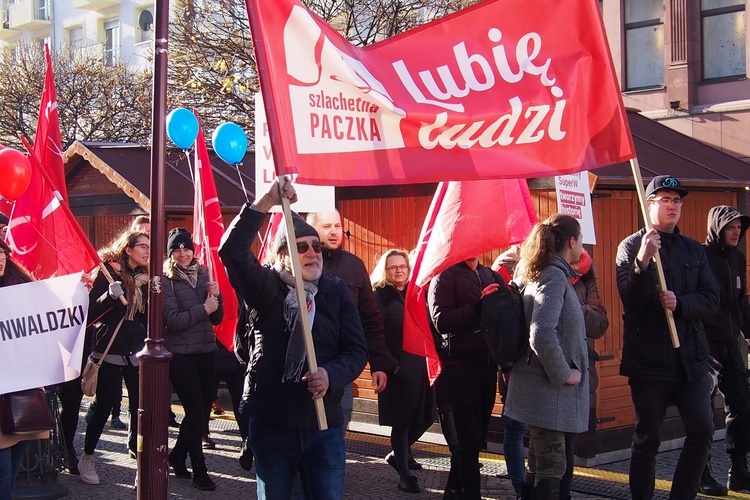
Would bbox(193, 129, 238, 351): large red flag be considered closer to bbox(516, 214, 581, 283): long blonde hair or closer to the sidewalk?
the sidewalk

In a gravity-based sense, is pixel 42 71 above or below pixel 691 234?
above

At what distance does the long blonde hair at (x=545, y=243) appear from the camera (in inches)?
212

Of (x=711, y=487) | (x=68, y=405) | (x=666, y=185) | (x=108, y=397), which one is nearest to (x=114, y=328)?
(x=108, y=397)

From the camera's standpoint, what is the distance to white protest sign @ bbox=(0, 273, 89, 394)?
507 centimetres

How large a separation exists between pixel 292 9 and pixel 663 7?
1546 centimetres

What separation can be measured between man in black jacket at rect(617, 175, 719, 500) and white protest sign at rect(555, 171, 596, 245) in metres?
1.24

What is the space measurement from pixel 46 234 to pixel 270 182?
1871 millimetres

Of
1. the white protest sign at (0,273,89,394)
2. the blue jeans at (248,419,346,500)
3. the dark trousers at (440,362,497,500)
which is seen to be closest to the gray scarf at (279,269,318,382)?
the blue jeans at (248,419,346,500)

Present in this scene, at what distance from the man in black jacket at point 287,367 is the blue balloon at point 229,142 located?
5.22m

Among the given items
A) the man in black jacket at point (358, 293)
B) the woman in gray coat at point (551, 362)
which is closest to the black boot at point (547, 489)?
the woman in gray coat at point (551, 362)

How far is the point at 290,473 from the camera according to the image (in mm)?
4488

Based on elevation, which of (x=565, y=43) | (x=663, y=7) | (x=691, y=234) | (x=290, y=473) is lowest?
(x=290, y=473)

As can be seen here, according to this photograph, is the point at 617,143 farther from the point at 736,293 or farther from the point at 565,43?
the point at 736,293

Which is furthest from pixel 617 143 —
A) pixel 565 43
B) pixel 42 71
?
pixel 42 71
